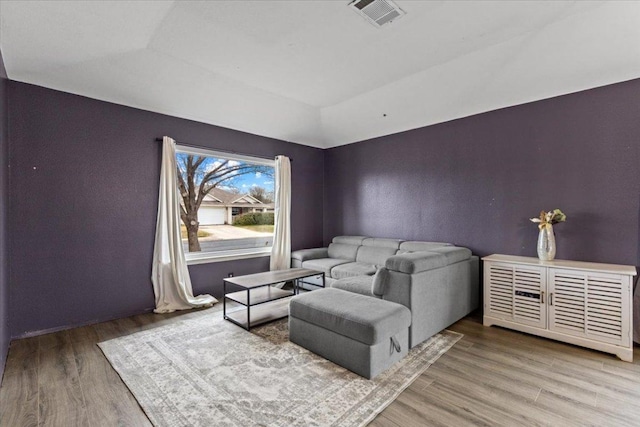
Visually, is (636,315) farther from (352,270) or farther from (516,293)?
(352,270)

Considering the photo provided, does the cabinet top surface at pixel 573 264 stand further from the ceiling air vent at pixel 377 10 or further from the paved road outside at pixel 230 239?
the paved road outside at pixel 230 239

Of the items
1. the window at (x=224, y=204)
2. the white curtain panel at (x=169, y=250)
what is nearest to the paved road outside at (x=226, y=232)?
the window at (x=224, y=204)

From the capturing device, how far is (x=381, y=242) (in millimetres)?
4504

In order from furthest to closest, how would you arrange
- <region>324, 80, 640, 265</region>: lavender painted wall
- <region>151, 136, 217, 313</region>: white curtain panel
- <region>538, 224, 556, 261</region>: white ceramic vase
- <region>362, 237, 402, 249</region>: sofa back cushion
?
<region>362, 237, 402, 249</region>: sofa back cushion < <region>151, 136, 217, 313</region>: white curtain panel < <region>538, 224, 556, 261</region>: white ceramic vase < <region>324, 80, 640, 265</region>: lavender painted wall

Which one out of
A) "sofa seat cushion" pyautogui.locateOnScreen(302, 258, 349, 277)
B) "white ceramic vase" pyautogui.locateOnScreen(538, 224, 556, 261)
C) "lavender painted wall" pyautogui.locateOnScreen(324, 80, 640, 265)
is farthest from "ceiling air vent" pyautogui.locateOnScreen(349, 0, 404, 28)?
"sofa seat cushion" pyautogui.locateOnScreen(302, 258, 349, 277)

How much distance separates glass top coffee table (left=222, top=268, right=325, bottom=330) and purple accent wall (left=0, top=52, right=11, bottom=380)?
1.77 meters

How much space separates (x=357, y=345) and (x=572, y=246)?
2.58 metres

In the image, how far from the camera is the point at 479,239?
3.72 m

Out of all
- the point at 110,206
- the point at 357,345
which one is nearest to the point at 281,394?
the point at 357,345

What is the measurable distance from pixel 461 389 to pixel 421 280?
0.88m

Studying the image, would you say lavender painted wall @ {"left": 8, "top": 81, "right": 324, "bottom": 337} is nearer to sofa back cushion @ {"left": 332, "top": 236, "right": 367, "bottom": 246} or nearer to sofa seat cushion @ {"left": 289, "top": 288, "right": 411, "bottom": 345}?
sofa seat cushion @ {"left": 289, "top": 288, "right": 411, "bottom": 345}

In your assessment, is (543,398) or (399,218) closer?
(543,398)

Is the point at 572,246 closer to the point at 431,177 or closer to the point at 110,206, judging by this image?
the point at 431,177

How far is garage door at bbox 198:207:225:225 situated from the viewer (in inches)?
167
